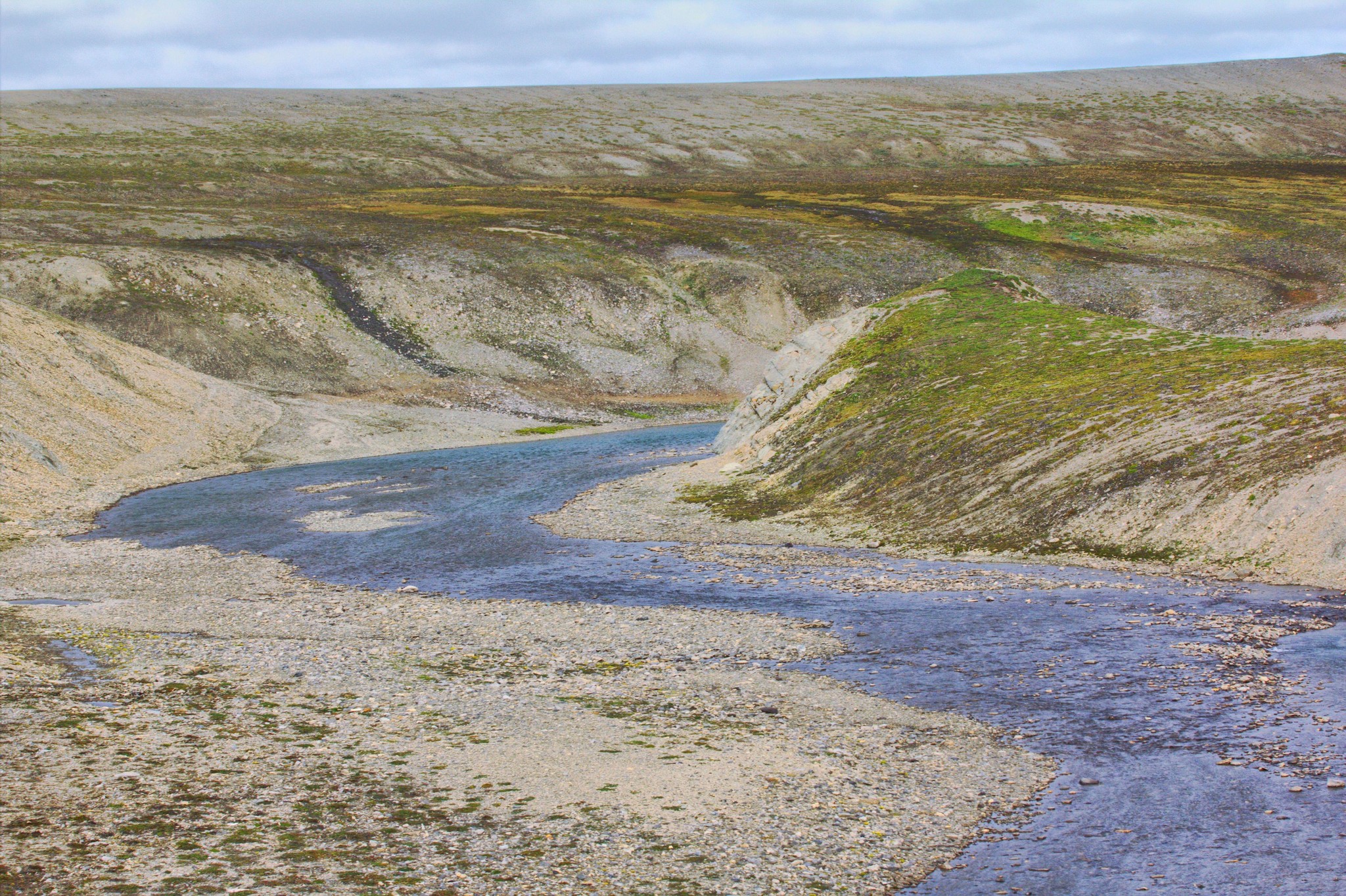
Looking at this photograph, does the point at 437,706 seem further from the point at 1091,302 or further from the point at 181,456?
the point at 1091,302

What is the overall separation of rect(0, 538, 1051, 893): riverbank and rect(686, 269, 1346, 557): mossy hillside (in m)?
12.6

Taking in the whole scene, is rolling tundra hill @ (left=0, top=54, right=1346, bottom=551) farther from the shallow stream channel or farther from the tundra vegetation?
the shallow stream channel

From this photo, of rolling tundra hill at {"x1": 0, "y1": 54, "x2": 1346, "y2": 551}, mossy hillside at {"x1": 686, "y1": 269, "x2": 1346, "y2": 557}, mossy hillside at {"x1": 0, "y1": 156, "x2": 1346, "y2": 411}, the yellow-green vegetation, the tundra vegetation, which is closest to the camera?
the tundra vegetation

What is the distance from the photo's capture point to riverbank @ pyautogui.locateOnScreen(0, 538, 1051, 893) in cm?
1521

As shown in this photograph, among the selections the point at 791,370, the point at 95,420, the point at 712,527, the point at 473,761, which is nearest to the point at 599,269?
the point at 791,370

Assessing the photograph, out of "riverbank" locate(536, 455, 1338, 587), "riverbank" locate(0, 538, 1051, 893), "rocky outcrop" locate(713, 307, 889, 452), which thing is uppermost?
"rocky outcrop" locate(713, 307, 889, 452)

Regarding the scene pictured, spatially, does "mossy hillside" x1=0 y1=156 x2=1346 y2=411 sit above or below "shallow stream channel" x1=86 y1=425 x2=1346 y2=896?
above

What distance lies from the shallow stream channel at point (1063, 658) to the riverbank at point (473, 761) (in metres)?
1.13

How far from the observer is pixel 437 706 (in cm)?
2202

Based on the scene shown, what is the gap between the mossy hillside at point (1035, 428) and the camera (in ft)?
112

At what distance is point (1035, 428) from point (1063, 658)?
701 inches

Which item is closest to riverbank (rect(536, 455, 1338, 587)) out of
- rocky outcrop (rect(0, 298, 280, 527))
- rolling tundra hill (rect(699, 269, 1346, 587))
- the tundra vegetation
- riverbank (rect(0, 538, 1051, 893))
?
rolling tundra hill (rect(699, 269, 1346, 587))

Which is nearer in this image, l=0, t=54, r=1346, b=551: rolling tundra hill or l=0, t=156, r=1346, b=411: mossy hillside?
l=0, t=54, r=1346, b=551: rolling tundra hill

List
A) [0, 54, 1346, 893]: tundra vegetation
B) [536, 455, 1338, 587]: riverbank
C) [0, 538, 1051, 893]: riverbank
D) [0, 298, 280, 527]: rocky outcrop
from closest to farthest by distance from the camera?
[0, 538, 1051, 893]: riverbank < [0, 54, 1346, 893]: tundra vegetation < [536, 455, 1338, 587]: riverbank < [0, 298, 280, 527]: rocky outcrop
